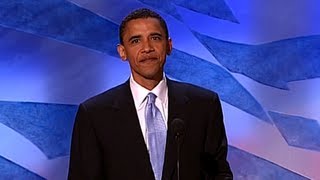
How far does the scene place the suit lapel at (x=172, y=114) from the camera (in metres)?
1.53

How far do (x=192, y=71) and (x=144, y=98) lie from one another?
3.27 ft

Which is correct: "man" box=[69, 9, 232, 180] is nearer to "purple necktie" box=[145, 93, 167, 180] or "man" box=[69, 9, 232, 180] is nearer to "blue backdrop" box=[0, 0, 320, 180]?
"purple necktie" box=[145, 93, 167, 180]

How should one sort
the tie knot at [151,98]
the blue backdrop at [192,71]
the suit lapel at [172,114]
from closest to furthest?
the suit lapel at [172,114] → the tie knot at [151,98] → the blue backdrop at [192,71]

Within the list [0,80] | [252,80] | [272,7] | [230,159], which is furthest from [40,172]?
[272,7]

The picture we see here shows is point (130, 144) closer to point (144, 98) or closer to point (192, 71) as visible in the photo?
point (144, 98)

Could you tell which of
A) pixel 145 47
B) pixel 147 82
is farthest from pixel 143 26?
pixel 147 82

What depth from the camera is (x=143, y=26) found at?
5.48ft

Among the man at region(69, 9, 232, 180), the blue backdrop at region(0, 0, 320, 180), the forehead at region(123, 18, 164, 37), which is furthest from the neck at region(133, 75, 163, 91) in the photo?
the blue backdrop at region(0, 0, 320, 180)

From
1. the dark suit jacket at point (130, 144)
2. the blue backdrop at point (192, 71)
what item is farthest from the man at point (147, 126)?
the blue backdrop at point (192, 71)

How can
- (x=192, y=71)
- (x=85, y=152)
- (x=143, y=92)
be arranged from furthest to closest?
1. (x=192, y=71)
2. (x=143, y=92)
3. (x=85, y=152)

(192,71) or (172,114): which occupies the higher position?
(192,71)

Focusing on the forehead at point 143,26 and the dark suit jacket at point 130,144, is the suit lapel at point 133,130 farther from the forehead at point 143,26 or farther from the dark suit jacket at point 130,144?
the forehead at point 143,26

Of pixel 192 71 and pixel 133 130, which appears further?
pixel 192 71

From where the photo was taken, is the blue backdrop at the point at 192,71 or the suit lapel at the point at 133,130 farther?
the blue backdrop at the point at 192,71
